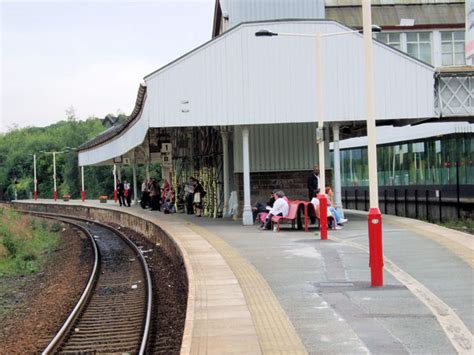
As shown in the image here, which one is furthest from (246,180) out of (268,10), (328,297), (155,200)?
(155,200)

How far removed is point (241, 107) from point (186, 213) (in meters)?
9.63

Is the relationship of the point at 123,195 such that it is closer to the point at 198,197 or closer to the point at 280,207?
the point at 198,197

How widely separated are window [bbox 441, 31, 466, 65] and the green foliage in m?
49.4

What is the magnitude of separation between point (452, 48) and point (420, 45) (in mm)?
1387

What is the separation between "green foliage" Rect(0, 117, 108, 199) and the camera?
7662 cm

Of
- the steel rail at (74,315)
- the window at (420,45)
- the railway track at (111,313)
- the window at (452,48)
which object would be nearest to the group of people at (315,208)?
the railway track at (111,313)

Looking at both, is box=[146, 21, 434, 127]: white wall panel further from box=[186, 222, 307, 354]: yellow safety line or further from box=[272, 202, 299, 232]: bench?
box=[186, 222, 307, 354]: yellow safety line

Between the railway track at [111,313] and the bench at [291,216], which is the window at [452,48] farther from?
the railway track at [111,313]

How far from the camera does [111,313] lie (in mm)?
12555

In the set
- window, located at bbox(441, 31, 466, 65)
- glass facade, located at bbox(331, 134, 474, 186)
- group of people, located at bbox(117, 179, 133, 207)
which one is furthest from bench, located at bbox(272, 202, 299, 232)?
group of people, located at bbox(117, 179, 133, 207)

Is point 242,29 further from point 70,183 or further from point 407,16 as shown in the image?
point 70,183

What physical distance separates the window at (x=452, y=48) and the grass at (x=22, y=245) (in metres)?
18.2

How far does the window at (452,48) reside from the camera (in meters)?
31.8

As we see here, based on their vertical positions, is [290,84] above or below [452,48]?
below
